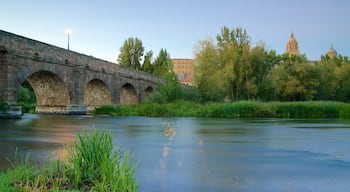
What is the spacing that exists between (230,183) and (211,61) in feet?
109

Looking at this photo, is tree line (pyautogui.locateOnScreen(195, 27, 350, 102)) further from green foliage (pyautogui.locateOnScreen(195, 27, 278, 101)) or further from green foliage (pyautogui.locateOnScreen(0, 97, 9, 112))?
green foliage (pyautogui.locateOnScreen(0, 97, 9, 112))

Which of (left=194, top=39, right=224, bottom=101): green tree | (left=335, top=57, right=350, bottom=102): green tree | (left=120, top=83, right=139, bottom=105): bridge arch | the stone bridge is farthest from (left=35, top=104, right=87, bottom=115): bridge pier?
(left=335, top=57, right=350, bottom=102): green tree

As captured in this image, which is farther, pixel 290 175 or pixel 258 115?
pixel 258 115

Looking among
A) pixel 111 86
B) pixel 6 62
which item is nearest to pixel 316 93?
pixel 111 86

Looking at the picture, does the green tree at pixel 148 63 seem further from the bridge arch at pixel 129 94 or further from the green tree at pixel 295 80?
the green tree at pixel 295 80

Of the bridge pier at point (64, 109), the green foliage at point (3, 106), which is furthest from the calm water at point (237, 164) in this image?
the bridge pier at point (64, 109)

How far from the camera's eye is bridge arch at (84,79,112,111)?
41.1 m

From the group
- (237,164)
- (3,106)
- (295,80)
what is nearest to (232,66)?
(295,80)

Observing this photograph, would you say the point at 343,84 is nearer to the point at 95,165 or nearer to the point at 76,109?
the point at 76,109

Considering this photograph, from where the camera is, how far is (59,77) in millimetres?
30609

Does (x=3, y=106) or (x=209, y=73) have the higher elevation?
(x=209, y=73)

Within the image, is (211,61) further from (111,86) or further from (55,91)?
(55,91)

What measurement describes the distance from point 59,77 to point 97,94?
1242cm

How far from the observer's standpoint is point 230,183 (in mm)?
6230
